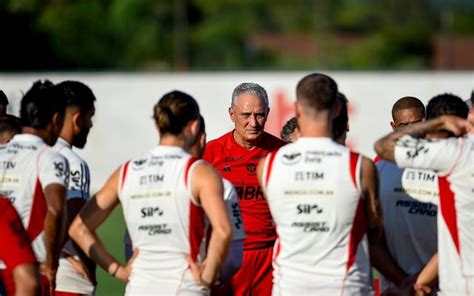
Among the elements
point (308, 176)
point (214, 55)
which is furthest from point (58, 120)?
point (214, 55)

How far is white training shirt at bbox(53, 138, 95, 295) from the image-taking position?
7.65 meters

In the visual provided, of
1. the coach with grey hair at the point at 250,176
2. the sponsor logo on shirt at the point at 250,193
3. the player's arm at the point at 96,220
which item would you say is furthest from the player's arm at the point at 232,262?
the sponsor logo on shirt at the point at 250,193

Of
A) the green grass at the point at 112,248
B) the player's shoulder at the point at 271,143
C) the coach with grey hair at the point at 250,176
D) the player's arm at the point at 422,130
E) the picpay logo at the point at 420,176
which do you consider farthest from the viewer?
the green grass at the point at 112,248

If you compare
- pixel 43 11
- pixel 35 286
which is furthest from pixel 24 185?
pixel 43 11

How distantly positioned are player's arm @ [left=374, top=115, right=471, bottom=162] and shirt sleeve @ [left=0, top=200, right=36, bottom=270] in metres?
2.25

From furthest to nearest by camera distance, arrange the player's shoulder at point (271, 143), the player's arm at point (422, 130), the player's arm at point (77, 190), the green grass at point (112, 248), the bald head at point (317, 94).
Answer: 1. the green grass at point (112, 248)
2. the player's shoulder at point (271, 143)
3. the player's arm at point (77, 190)
4. the player's arm at point (422, 130)
5. the bald head at point (317, 94)

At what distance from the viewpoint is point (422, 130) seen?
22.5 feet

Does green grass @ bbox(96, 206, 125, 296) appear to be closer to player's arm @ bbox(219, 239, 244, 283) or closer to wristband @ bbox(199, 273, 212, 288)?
player's arm @ bbox(219, 239, 244, 283)

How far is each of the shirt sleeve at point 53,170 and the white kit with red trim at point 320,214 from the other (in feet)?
4.15

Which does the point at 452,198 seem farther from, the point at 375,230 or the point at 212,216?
the point at 212,216

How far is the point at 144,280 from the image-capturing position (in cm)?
Result: 673

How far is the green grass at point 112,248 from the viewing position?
43.5ft

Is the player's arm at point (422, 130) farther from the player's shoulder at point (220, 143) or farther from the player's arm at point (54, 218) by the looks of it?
the player's shoulder at point (220, 143)

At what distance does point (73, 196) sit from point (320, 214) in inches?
76.7
